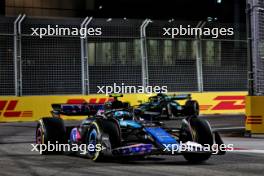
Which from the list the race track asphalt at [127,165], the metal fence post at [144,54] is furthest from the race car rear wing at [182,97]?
the race track asphalt at [127,165]

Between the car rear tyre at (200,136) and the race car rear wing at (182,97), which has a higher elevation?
the race car rear wing at (182,97)

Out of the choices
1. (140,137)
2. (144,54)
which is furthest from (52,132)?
(144,54)

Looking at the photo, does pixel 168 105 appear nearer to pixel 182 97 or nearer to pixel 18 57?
pixel 182 97

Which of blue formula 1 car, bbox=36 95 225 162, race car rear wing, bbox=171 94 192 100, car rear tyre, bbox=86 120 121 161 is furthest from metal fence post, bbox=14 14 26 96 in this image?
car rear tyre, bbox=86 120 121 161

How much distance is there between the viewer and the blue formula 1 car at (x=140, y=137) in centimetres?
921

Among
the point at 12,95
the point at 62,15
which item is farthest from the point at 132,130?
the point at 62,15

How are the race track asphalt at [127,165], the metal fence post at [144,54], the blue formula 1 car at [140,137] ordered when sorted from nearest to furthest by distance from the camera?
the race track asphalt at [127,165], the blue formula 1 car at [140,137], the metal fence post at [144,54]

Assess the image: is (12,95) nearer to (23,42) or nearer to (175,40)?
(23,42)

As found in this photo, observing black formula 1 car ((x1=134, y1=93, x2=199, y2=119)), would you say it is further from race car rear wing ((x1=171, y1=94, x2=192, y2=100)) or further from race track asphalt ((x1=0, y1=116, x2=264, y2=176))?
race track asphalt ((x1=0, y1=116, x2=264, y2=176))

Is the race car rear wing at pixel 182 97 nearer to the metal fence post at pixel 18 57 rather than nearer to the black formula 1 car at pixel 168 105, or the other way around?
the black formula 1 car at pixel 168 105

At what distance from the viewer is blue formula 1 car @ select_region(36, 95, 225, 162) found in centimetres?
921

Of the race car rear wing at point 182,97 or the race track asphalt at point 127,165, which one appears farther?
the race car rear wing at point 182,97

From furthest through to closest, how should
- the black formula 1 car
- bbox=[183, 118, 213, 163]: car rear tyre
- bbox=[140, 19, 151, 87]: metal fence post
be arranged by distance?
1. bbox=[140, 19, 151, 87]: metal fence post
2. the black formula 1 car
3. bbox=[183, 118, 213, 163]: car rear tyre

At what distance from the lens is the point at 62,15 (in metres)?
49.6
